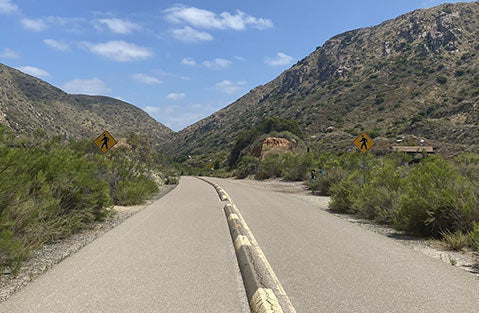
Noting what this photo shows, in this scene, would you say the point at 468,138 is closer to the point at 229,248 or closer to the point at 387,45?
the point at 229,248

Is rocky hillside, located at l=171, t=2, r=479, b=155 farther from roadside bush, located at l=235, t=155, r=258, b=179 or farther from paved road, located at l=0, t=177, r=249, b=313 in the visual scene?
paved road, located at l=0, t=177, r=249, b=313

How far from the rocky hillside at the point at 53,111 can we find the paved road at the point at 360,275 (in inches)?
1674

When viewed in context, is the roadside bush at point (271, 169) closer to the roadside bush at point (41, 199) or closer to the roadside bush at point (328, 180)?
the roadside bush at point (328, 180)

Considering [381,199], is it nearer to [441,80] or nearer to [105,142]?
[105,142]

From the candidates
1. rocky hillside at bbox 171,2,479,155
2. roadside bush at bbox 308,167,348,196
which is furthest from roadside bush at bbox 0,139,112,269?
rocky hillside at bbox 171,2,479,155

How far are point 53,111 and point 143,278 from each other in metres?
87.3

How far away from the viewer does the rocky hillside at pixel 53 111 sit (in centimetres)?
6408

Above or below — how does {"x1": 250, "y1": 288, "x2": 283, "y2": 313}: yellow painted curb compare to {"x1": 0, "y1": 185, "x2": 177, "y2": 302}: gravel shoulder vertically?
above

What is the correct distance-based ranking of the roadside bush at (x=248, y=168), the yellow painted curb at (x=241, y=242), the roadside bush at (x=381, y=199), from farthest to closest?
the roadside bush at (x=248, y=168)
the roadside bush at (x=381, y=199)
the yellow painted curb at (x=241, y=242)

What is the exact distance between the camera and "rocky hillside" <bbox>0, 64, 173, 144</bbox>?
2523 inches

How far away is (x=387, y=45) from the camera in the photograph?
103125mm

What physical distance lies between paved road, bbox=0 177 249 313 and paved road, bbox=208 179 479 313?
0.78 metres

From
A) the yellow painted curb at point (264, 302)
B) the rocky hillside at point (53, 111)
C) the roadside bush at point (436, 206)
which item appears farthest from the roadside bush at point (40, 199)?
the rocky hillside at point (53, 111)

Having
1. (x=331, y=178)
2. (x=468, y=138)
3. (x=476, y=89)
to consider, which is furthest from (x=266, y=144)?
(x=331, y=178)
